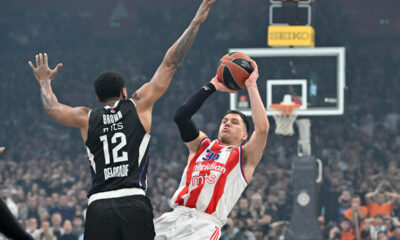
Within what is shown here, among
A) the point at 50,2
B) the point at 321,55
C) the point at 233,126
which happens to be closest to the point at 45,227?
the point at 321,55

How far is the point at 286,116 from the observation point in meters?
12.9

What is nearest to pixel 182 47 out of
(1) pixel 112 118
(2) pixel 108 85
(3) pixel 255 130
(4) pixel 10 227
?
(2) pixel 108 85

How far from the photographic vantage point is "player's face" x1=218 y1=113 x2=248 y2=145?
6.16 meters

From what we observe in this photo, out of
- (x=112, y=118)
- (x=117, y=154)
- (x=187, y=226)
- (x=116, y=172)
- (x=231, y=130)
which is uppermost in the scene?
(x=112, y=118)

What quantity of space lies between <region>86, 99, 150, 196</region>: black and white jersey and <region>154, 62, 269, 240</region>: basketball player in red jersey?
0.68m

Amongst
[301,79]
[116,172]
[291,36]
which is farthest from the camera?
[301,79]

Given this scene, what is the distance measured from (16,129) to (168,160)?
17.2 feet

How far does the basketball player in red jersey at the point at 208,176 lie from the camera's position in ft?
18.7

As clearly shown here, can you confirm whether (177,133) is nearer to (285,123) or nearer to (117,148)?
(285,123)

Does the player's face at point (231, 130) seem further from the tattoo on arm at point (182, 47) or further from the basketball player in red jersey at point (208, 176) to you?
the tattoo on arm at point (182, 47)

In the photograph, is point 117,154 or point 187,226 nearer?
point 117,154

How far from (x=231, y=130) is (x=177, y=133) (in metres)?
14.2

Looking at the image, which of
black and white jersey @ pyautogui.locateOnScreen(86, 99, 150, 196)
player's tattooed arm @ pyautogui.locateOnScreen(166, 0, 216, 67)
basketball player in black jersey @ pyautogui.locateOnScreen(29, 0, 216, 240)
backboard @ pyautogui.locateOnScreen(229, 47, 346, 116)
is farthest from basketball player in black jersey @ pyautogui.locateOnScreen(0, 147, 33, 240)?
backboard @ pyautogui.locateOnScreen(229, 47, 346, 116)

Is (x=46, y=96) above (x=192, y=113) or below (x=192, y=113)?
above
